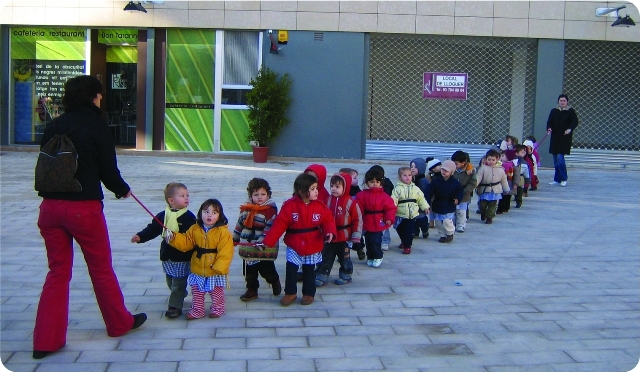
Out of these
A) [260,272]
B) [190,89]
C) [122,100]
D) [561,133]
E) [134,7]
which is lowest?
[260,272]

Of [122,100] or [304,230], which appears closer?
[304,230]

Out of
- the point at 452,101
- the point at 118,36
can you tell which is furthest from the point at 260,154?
the point at 452,101

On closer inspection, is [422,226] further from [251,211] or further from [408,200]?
[251,211]

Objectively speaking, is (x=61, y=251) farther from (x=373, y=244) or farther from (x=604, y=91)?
(x=604, y=91)

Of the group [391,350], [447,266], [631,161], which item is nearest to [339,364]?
[391,350]

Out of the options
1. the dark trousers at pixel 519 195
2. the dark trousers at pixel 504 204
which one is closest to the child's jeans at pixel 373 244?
the dark trousers at pixel 504 204

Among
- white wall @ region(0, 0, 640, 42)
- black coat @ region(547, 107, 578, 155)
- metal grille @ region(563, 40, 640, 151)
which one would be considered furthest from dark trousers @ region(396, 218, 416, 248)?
metal grille @ region(563, 40, 640, 151)

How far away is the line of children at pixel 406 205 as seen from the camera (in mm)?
7914

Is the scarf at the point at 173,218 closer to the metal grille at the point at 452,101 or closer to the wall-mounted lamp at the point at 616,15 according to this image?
the metal grille at the point at 452,101

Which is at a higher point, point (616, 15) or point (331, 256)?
point (616, 15)

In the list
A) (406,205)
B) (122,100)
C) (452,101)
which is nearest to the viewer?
(406,205)

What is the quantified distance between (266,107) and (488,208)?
6.86 meters

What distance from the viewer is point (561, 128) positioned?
44.5 feet

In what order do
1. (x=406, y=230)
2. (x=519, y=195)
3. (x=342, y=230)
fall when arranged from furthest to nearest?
(x=519, y=195)
(x=406, y=230)
(x=342, y=230)
